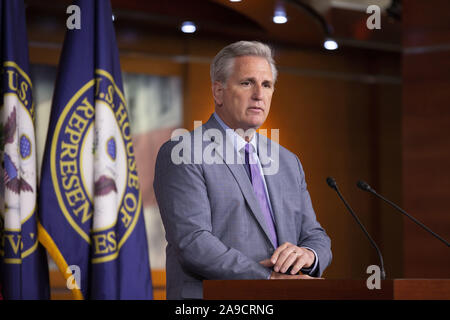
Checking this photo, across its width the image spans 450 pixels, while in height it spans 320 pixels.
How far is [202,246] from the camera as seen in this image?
2.45 metres

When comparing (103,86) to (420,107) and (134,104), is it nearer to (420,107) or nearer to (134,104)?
(134,104)

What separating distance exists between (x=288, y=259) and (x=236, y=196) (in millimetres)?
332

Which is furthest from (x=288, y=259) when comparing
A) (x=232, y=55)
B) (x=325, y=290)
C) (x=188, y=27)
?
(x=188, y=27)

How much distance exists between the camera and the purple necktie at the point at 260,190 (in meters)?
2.61

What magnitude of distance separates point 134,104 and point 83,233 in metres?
2.91

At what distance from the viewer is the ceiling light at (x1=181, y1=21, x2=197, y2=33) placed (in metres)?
6.45

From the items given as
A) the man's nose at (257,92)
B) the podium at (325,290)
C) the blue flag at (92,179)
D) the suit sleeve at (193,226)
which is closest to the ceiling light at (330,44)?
the blue flag at (92,179)

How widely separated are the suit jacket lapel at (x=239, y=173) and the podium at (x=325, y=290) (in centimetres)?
56

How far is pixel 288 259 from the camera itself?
2.43 m

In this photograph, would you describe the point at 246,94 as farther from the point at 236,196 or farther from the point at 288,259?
the point at 288,259

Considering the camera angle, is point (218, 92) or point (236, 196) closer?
point (236, 196)

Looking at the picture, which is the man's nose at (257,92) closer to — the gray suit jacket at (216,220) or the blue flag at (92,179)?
the gray suit jacket at (216,220)

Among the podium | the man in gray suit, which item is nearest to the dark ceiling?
the man in gray suit
